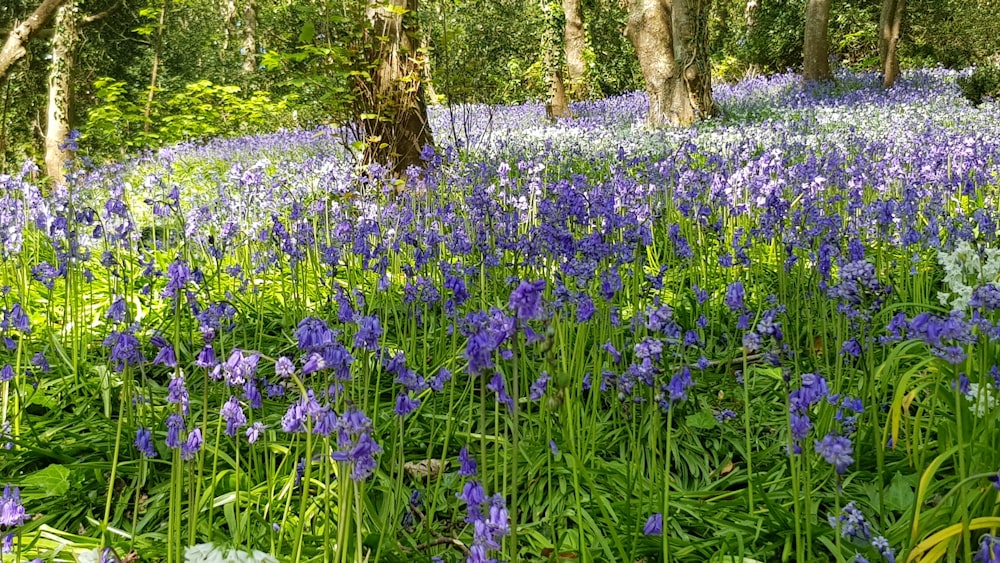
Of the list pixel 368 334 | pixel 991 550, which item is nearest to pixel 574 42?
pixel 368 334

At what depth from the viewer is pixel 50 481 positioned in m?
2.37

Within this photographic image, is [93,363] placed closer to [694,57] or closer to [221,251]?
[221,251]

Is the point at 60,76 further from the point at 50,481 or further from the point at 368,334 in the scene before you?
the point at 368,334

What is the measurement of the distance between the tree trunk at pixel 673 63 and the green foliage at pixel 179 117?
5.41 m

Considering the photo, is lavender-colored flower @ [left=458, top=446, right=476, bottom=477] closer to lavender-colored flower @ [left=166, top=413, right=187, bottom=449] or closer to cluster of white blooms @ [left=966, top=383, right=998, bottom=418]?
lavender-colored flower @ [left=166, top=413, right=187, bottom=449]

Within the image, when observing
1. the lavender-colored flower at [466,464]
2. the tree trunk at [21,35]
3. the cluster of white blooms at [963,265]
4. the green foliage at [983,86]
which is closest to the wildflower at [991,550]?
the cluster of white blooms at [963,265]

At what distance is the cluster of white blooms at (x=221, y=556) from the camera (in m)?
1.54

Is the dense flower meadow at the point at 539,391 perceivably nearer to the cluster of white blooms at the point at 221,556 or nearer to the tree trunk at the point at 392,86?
the cluster of white blooms at the point at 221,556

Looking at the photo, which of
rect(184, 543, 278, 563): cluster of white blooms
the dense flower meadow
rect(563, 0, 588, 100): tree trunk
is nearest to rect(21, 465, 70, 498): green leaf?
the dense flower meadow

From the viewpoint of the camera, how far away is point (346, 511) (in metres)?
1.47

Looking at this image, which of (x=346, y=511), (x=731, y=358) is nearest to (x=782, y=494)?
(x=731, y=358)

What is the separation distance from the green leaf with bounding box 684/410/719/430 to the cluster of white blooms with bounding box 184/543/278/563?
1.70 metres

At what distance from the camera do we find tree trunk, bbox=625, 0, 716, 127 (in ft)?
35.5

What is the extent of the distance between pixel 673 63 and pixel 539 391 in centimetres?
1032
